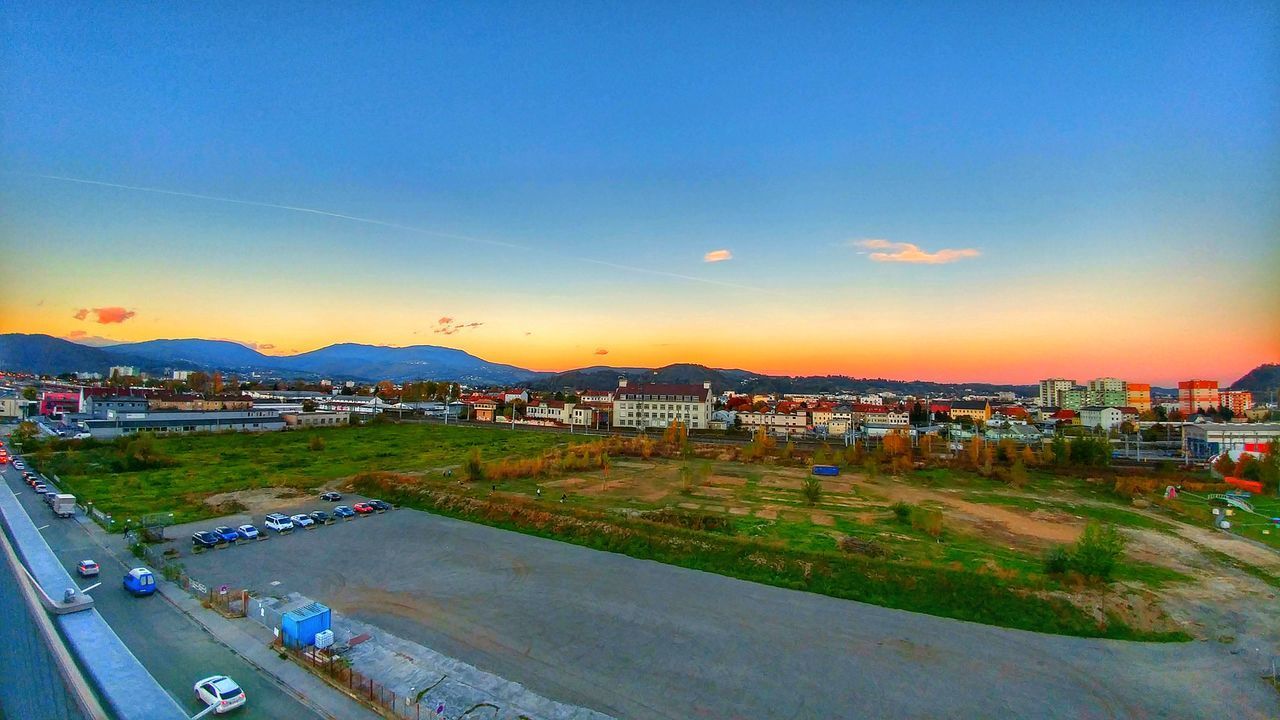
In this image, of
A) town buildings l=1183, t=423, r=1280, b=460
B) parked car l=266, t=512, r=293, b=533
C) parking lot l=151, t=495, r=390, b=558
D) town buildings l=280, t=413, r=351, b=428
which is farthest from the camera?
town buildings l=280, t=413, r=351, b=428

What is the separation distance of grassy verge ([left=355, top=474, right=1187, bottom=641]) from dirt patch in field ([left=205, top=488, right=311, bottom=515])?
5310 mm

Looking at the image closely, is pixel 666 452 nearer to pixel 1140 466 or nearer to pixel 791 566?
pixel 791 566

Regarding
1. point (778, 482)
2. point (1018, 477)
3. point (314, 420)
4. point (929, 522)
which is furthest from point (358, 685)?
point (314, 420)

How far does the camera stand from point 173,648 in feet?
26.8

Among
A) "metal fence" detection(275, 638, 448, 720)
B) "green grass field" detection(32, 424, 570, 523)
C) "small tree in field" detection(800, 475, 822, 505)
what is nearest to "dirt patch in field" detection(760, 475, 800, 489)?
"small tree in field" detection(800, 475, 822, 505)

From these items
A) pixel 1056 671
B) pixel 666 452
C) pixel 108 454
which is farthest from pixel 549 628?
pixel 108 454

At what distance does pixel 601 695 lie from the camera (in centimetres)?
752

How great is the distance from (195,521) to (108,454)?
45.8 ft

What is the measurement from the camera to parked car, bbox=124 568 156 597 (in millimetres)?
9906

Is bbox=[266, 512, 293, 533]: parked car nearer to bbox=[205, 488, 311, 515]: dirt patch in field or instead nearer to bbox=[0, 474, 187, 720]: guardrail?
bbox=[205, 488, 311, 515]: dirt patch in field

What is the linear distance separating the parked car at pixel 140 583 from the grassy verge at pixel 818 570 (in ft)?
24.6

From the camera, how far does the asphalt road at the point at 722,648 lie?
7.57 m

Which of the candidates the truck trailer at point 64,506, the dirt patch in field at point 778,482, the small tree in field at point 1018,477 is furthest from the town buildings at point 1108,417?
the truck trailer at point 64,506

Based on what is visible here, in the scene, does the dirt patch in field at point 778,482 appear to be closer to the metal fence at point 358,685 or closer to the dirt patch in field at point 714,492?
the dirt patch in field at point 714,492
